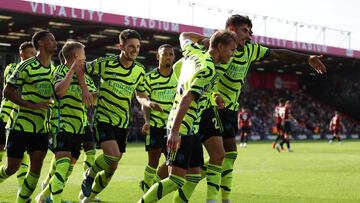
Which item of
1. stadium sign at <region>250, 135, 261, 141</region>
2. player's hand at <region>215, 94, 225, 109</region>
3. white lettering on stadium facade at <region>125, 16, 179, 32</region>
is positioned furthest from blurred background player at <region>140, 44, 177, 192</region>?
stadium sign at <region>250, 135, 261, 141</region>

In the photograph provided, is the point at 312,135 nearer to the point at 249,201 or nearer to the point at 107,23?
the point at 107,23

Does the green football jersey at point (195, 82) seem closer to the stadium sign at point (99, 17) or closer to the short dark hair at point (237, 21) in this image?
the short dark hair at point (237, 21)

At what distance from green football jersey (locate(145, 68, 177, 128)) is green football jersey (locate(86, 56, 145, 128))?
131 centimetres

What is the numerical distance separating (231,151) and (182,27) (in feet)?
90.0

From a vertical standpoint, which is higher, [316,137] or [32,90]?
[32,90]

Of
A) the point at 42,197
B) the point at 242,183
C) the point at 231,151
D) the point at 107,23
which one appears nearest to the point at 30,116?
the point at 42,197

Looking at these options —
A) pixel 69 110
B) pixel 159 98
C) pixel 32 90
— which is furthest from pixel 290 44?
pixel 32 90

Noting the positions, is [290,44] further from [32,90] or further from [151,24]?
[32,90]

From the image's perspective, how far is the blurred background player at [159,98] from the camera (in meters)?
9.38

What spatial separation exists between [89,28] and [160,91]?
2505 centimetres

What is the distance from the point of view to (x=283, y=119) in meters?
26.3

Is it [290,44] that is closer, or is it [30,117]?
[30,117]

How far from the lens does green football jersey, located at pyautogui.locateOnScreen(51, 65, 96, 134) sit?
25.3 feet

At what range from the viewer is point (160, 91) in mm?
9602
